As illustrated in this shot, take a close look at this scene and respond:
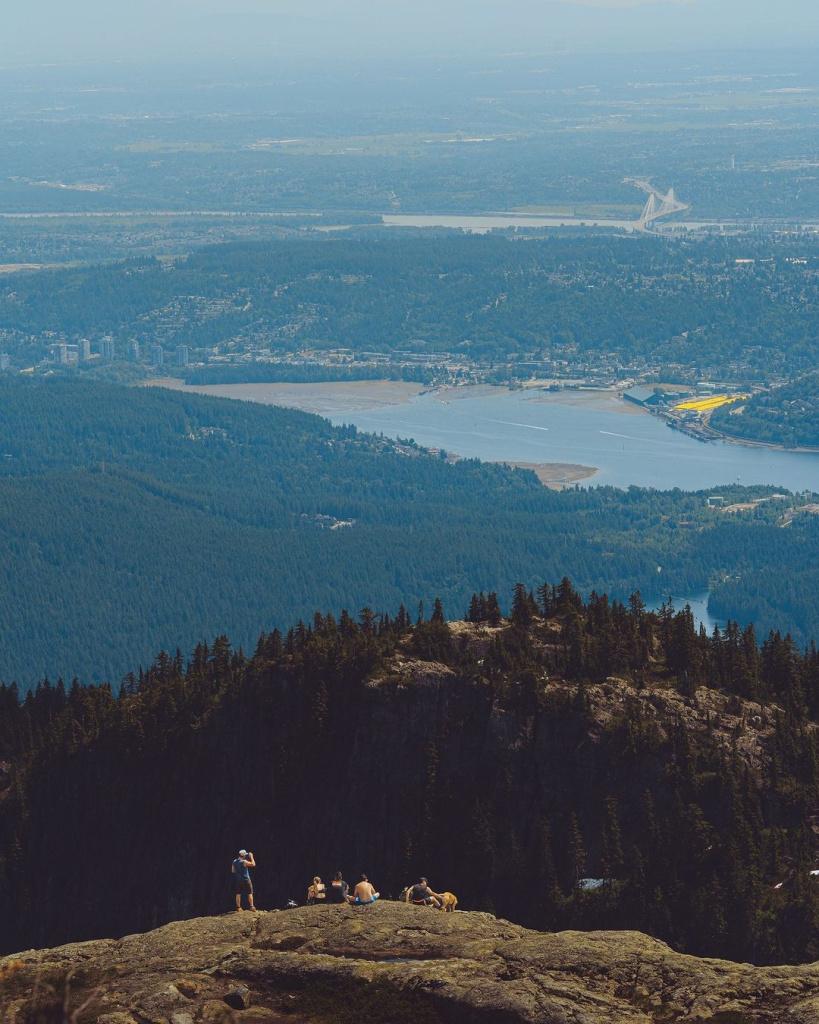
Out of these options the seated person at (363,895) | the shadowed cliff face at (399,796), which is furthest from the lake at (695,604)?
the seated person at (363,895)

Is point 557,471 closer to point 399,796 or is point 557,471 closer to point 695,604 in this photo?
point 695,604

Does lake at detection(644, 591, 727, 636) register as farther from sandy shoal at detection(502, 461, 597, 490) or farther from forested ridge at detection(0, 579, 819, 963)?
forested ridge at detection(0, 579, 819, 963)

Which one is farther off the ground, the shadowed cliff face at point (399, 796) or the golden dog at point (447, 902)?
the golden dog at point (447, 902)

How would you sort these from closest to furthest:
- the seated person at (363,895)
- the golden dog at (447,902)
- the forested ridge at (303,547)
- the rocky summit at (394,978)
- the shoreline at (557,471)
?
the rocky summit at (394,978) < the seated person at (363,895) < the golden dog at (447,902) < the forested ridge at (303,547) < the shoreline at (557,471)

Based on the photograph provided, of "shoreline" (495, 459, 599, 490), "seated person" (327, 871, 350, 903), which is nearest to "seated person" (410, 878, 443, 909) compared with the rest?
"seated person" (327, 871, 350, 903)

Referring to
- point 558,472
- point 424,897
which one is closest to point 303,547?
point 558,472

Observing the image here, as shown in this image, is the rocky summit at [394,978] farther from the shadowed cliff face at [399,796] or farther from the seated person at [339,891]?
the shadowed cliff face at [399,796]
